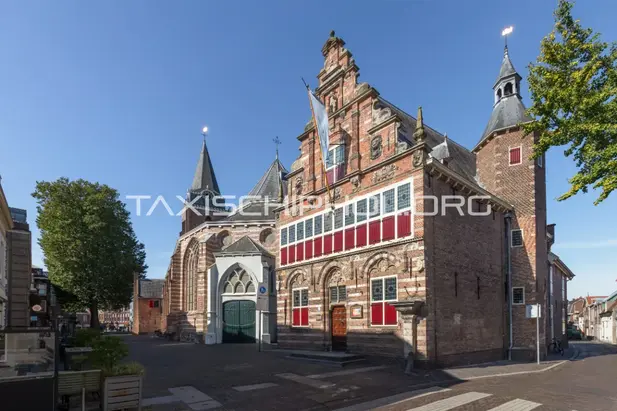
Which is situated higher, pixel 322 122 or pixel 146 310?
pixel 322 122

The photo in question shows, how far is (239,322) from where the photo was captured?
30172 millimetres

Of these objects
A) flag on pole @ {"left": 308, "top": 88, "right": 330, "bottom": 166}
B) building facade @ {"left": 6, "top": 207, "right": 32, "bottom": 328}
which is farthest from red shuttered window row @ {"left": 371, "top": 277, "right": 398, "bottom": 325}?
building facade @ {"left": 6, "top": 207, "right": 32, "bottom": 328}

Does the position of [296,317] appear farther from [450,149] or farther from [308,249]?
[450,149]

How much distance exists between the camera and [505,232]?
22297 mm

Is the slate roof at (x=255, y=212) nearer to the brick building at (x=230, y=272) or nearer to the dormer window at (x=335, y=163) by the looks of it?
the brick building at (x=230, y=272)

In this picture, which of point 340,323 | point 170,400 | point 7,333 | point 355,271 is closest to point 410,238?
point 355,271

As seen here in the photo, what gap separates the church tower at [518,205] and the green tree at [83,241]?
29.3 meters

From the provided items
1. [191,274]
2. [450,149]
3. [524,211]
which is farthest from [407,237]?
[191,274]

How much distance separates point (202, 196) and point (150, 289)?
86.5 ft

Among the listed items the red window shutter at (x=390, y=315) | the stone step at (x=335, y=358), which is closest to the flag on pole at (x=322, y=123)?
the red window shutter at (x=390, y=315)

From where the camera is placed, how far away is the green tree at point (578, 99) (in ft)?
35.7

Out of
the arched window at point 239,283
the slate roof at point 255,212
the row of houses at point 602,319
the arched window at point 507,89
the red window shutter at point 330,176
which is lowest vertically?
the row of houses at point 602,319

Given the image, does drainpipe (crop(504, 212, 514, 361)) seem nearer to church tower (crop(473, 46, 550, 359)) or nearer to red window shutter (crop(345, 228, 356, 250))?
church tower (crop(473, 46, 550, 359))

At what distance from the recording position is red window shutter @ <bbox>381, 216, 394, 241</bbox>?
56.9 ft
